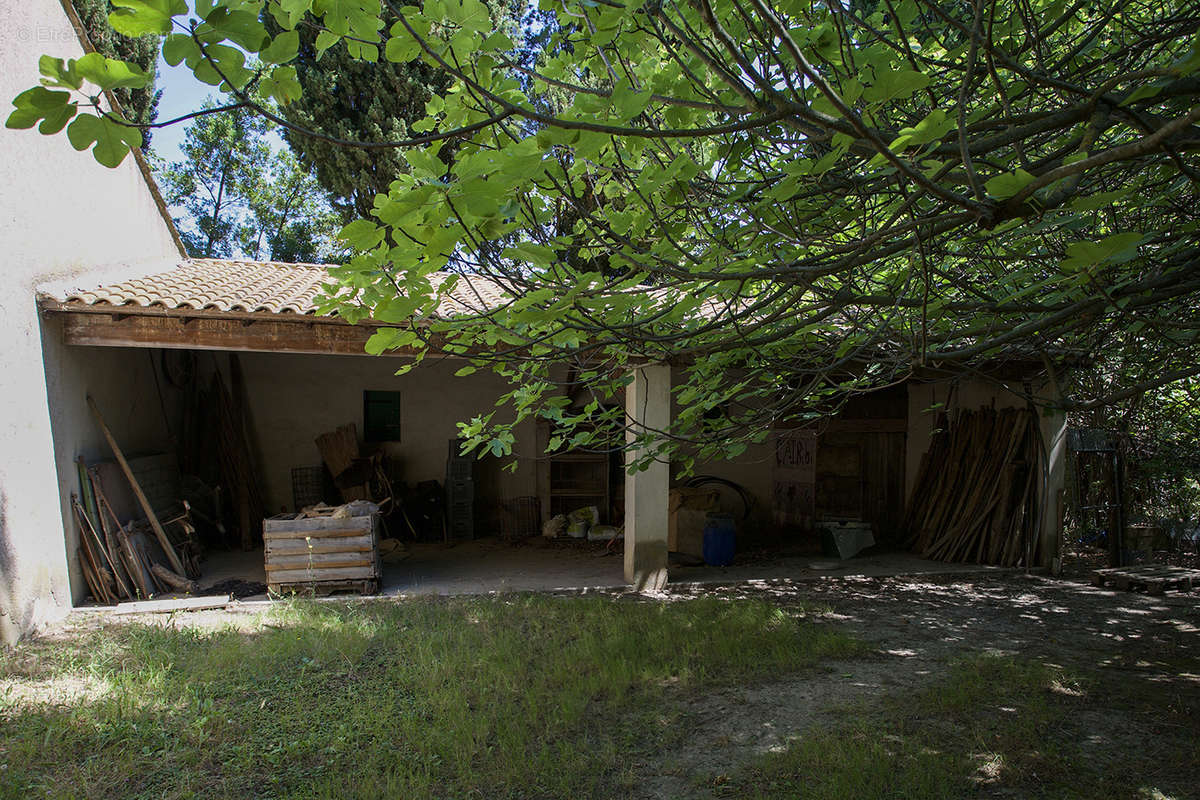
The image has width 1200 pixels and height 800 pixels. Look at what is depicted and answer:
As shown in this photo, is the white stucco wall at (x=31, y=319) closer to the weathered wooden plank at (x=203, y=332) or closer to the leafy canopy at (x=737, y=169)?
the weathered wooden plank at (x=203, y=332)

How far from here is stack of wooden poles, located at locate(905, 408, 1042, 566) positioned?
8906mm

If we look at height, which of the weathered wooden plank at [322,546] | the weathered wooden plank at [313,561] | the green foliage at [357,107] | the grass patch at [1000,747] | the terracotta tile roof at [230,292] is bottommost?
the grass patch at [1000,747]

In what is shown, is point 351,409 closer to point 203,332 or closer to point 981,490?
point 203,332

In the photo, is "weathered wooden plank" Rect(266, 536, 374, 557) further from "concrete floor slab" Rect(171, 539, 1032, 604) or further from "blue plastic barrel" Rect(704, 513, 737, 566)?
"blue plastic barrel" Rect(704, 513, 737, 566)

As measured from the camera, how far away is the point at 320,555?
23.2ft

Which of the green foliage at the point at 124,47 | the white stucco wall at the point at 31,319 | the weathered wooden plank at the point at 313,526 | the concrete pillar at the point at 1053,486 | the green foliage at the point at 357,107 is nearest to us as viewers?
the white stucco wall at the point at 31,319

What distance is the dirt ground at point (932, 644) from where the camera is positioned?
406cm

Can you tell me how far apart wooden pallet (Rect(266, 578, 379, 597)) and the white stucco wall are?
5.60ft

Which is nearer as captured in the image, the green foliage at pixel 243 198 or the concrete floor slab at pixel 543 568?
the concrete floor slab at pixel 543 568

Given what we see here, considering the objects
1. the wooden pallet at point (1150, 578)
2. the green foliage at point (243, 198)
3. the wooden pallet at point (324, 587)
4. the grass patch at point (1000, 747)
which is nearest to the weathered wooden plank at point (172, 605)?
the wooden pallet at point (324, 587)

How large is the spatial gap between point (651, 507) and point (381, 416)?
4979mm

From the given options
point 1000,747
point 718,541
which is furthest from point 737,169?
point 718,541

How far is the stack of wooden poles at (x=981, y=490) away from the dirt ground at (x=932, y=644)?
2.65ft

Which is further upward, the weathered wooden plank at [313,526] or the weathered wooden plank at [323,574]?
the weathered wooden plank at [313,526]
